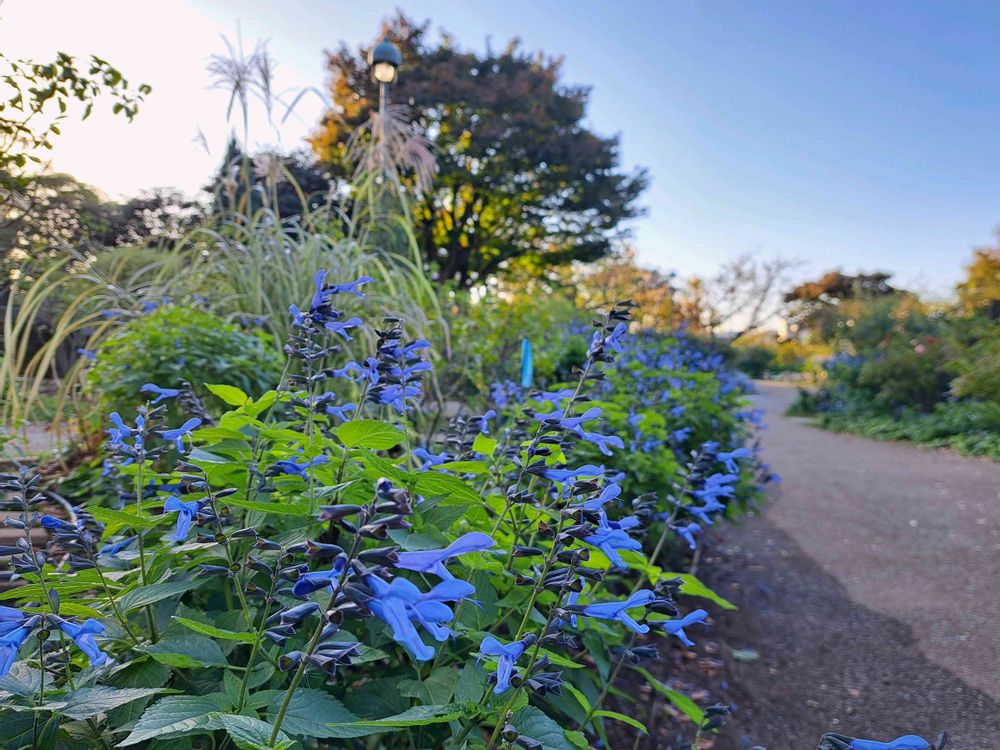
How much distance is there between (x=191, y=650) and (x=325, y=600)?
0.20 meters

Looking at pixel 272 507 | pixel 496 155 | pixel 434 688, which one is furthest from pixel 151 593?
pixel 496 155

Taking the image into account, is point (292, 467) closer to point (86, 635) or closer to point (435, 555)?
point (86, 635)

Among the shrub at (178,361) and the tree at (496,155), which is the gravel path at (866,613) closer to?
the shrub at (178,361)

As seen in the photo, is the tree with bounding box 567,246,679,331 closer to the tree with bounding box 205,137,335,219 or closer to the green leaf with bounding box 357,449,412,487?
the tree with bounding box 205,137,335,219

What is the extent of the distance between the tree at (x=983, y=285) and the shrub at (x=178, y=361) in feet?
51.9

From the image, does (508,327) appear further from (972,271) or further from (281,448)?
(972,271)

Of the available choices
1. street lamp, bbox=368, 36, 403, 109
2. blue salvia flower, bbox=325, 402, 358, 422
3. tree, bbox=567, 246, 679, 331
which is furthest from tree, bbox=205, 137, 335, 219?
tree, bbox=567, 246, 679, 331

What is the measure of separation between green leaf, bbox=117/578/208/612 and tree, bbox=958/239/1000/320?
1667 centimetres

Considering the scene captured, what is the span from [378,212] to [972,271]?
55.5ft

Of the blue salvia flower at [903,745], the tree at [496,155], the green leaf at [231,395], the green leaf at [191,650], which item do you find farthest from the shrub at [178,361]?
the tree at [496,155]

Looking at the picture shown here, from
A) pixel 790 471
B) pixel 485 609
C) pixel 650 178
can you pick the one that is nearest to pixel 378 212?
pixel 485 609

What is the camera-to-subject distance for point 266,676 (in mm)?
896

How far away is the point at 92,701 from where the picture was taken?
0.75 meters

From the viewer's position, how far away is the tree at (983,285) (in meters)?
13.9
